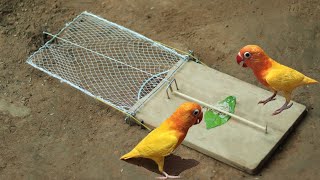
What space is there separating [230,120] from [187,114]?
978mm

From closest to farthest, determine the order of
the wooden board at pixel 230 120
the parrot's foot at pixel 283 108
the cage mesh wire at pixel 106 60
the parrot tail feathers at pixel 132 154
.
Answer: the parrot tail feathers at pixel 132 154 → the wooden board at pixel 230 120 → the parrot's foot at pixel 283 108 → the cage mesh wire at pixel 106 60

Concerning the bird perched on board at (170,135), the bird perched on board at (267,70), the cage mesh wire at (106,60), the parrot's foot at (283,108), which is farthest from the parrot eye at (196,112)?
the cage mesh wire at (106,60)

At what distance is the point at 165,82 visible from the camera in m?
6.55

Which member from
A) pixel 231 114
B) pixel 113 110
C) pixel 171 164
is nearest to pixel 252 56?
pixel 231 114

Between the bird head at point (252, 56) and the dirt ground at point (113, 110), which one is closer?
the bird head at point (252, 56)

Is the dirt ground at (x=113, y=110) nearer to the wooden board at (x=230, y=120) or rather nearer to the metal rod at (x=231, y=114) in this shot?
the wooden board at (x=230, y=120)

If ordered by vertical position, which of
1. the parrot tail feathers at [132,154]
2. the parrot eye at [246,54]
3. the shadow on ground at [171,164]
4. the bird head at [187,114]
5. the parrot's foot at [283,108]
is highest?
the parrot eye at [246,54]

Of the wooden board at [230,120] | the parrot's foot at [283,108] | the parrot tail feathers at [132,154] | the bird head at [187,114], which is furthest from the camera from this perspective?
the parrot's foot at [283,108]

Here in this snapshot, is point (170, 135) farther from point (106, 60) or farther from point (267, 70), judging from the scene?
point (106, 60)

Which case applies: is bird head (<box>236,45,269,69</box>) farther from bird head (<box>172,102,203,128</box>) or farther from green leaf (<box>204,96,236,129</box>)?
green leaf (<box>204,96,236,129</box>)

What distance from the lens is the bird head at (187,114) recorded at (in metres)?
5.18

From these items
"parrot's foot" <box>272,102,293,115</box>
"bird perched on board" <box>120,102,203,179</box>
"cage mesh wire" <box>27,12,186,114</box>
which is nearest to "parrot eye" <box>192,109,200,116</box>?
"bird perched on board" <box>120,102,203,179</box>

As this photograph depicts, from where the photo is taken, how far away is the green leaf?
19.7ft

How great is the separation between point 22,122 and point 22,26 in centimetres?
180
